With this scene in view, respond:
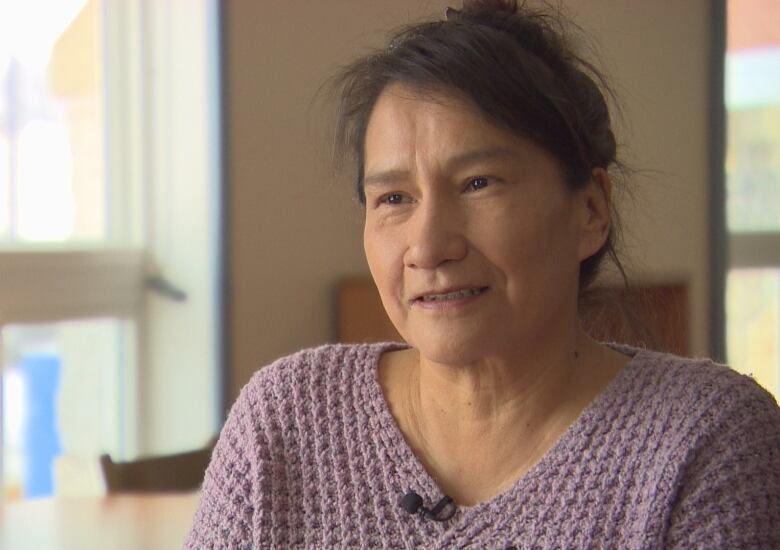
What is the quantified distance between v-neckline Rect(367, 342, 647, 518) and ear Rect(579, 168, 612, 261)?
5.5 inches

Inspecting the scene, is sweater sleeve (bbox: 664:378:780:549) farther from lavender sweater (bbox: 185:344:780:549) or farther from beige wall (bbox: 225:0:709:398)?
beige wall (bbox: 225:0:709:398)

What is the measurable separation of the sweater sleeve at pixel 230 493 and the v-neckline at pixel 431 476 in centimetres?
16

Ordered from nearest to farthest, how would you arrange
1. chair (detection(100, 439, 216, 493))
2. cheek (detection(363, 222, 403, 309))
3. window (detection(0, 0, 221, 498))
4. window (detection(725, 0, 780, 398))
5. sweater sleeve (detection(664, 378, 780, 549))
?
sweater sleeve (detection(664, 378, 780, 549))
cheek (detection(363, 222, 403, 309))
chair (detection(100, 439, 216, 493))
window (detection(0, 0, 221, 498))
window (detection(725, 0, 780, 398))

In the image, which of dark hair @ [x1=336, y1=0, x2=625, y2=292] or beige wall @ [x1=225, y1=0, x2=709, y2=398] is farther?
beige wall @ [x1=225, y1=0, x2=709, y2=398]

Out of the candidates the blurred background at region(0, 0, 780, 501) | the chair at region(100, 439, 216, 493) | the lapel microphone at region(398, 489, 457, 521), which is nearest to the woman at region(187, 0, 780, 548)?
the lapel microphone at region(398, 489, 457, 521)

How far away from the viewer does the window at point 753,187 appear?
2.38 metres

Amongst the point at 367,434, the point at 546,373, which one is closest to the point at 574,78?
the point at 546,373

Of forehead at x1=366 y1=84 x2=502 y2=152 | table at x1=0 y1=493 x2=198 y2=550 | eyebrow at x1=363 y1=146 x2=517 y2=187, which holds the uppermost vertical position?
forehead at x1=366 y1=84 x2=502 y2=152

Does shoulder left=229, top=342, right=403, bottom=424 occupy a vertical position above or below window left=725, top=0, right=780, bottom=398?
below

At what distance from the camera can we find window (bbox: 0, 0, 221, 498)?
2.23 metres

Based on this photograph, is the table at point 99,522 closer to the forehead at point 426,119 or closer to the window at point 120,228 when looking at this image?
the window at point 120,228

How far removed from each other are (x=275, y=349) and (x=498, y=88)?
5.00 ft

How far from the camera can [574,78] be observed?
3.67 ft

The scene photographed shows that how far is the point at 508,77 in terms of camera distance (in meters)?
1.04
